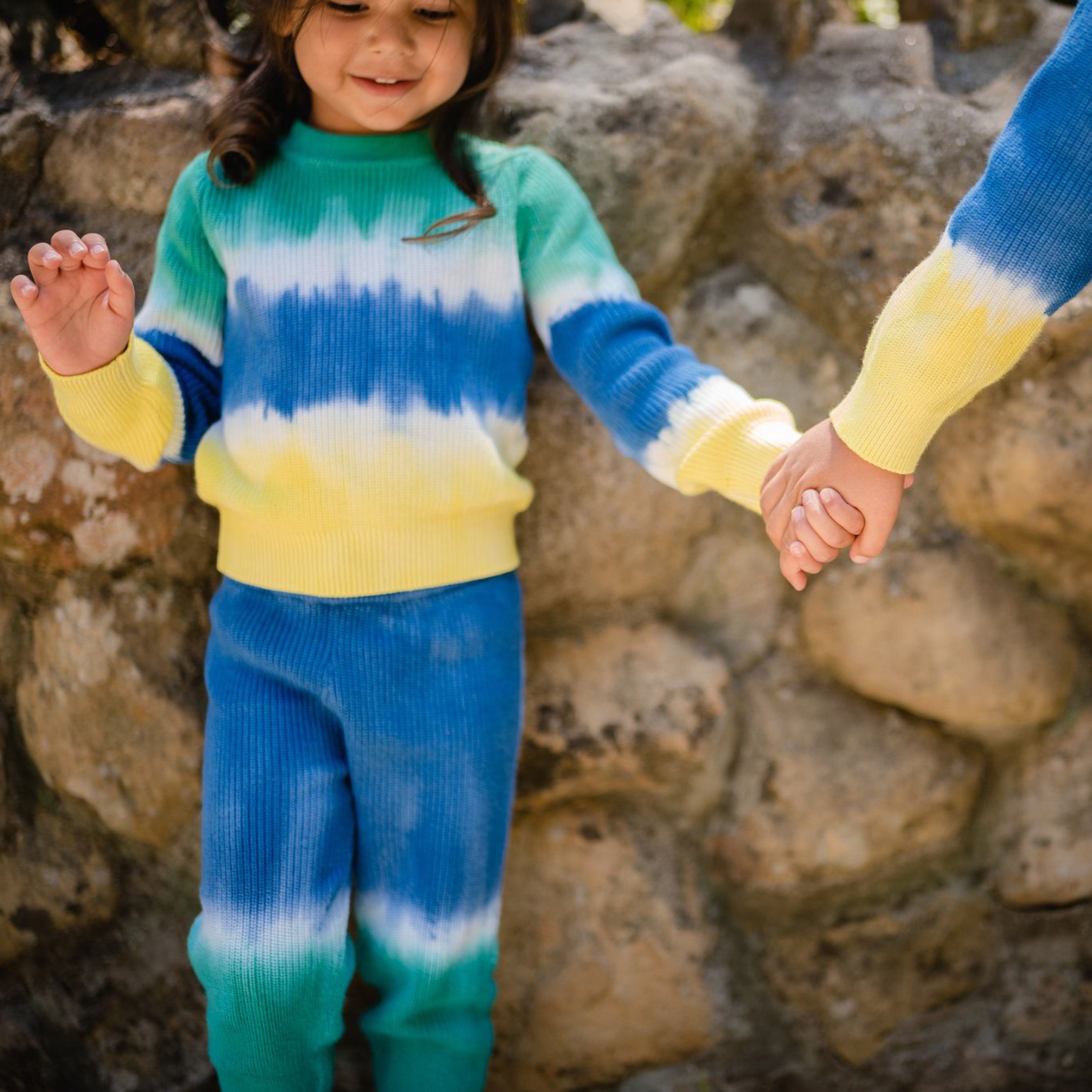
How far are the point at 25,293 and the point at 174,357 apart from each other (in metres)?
0.23

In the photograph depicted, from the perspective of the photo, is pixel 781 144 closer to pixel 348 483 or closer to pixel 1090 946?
pixel 348 483

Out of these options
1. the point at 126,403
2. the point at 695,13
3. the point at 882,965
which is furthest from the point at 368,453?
the point at 695,13

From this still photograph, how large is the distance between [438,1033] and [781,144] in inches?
47.6

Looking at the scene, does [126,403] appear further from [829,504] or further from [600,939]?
[600,939]

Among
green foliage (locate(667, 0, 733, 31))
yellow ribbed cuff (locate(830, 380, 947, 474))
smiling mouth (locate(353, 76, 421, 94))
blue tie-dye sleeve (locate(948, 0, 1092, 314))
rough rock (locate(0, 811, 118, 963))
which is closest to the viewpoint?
blue tie-dye sleeve (locate(948, 0, 1092, 314))

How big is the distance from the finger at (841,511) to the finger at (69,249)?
0.80 meters

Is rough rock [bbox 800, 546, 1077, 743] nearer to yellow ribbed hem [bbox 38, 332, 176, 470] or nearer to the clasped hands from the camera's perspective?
the clasped hands

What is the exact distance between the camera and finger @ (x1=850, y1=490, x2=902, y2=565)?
124 centimetres

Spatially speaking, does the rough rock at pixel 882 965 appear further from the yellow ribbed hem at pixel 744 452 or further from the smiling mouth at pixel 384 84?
the smiling mouth at pixel 384 84

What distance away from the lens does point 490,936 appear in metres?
1.51

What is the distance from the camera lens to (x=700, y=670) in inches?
65.8

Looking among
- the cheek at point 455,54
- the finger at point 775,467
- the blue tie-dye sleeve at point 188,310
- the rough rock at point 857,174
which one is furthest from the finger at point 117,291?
the rough rock at point 857,174

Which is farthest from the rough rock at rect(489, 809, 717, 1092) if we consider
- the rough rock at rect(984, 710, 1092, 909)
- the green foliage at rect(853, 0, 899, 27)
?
the green foliage at rect(853, 0, 899, 27)

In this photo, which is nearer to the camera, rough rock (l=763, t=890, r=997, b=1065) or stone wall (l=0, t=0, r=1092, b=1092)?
stone wall (l=0, t=0, r=1092, b=1092)
